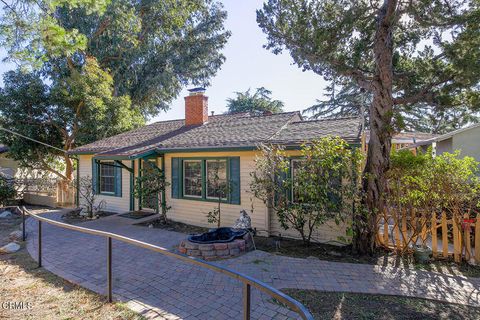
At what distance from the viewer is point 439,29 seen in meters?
6.12

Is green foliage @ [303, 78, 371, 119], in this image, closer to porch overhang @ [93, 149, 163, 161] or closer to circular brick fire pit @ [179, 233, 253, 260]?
porch overhang @ [93, 149, 163, 161]

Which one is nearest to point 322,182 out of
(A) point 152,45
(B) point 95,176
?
(B) point 95,176

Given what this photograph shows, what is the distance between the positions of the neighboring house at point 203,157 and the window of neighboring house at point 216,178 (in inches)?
1.3

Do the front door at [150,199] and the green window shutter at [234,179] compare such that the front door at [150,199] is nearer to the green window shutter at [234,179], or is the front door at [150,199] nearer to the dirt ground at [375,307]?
the green window shutter at [234,179]

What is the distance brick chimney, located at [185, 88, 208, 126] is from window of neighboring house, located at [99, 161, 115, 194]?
3.88 m

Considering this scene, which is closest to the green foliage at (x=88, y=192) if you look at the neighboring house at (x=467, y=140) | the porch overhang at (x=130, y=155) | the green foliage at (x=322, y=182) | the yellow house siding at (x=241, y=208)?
the porch overhang at (x=130, y=155)

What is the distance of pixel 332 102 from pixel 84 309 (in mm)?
28430

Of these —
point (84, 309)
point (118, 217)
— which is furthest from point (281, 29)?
point (118, 217)

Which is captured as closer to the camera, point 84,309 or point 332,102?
→ point 84,309

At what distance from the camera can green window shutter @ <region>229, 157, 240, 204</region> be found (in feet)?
28.5

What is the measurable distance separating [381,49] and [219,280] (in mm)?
5814

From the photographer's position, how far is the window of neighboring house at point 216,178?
895 cm

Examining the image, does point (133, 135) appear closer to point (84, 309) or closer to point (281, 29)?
point (281, 29)

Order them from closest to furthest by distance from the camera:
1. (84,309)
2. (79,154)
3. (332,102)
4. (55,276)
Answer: (84,309) → (55,276) → (79,154) → (332,102)
